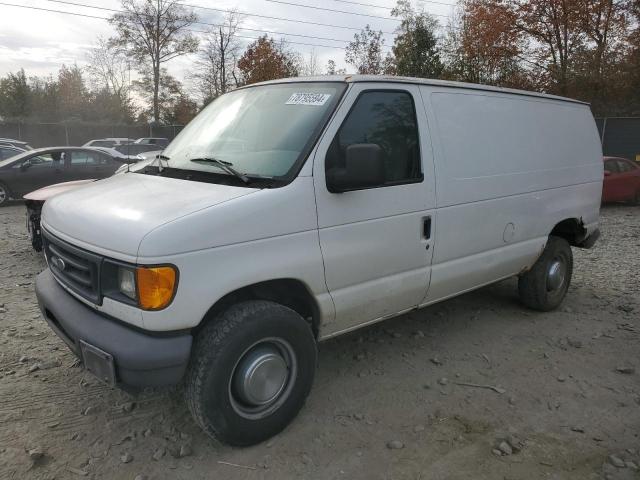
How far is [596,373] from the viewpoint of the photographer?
3.99 metres

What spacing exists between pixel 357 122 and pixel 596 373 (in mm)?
2702

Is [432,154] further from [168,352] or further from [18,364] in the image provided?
[18,364]

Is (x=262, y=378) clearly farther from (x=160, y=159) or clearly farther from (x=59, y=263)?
(x=160, y=159)

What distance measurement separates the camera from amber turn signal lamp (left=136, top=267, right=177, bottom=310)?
246 cm

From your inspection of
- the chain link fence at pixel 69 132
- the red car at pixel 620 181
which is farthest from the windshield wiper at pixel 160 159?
the chain link fence at pixel 69 132

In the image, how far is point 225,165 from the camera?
311 cm

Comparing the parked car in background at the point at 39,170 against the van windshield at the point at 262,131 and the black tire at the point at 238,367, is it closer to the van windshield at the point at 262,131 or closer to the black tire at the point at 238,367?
the van windshield at the point at 262,131

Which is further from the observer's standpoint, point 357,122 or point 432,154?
point 432,154

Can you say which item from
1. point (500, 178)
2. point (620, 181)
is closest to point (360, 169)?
point (500, 178)

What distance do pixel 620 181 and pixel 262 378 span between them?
13.2m

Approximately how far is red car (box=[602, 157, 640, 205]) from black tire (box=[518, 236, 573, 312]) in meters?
9.01

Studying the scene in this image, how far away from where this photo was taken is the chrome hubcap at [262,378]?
9.42 feet

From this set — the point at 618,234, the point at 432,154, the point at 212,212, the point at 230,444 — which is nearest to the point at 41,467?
the point at 230,444

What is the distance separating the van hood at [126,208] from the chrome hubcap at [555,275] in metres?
3.60
